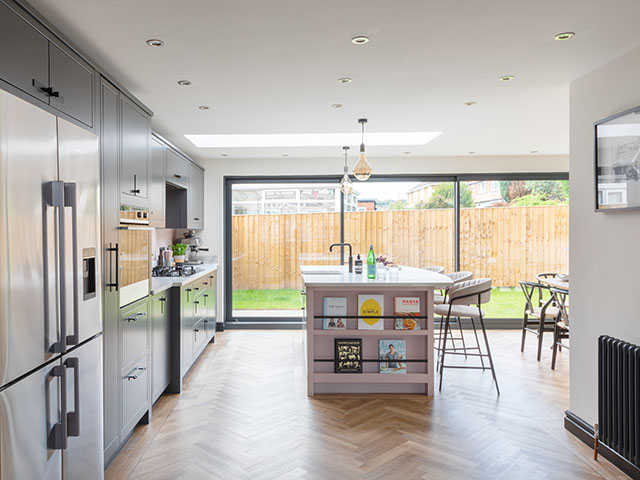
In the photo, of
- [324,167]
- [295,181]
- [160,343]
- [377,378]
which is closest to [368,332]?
[377,378]

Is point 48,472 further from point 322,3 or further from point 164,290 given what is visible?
point 322,3

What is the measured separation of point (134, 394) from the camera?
9.79 ft

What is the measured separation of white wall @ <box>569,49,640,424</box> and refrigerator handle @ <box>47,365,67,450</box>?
3.00m

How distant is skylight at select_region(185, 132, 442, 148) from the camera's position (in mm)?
5391

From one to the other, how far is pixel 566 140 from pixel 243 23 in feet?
14.8

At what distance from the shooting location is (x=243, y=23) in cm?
225

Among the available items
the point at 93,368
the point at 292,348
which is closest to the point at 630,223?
the point at 93,368

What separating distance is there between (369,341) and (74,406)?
2450mm

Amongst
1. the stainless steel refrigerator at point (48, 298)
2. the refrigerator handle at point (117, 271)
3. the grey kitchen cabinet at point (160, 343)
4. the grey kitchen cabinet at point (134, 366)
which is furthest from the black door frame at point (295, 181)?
the stainless steel refrigerator at point (48, 298)

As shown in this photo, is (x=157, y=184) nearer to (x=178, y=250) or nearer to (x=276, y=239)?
(x=178, y=250)

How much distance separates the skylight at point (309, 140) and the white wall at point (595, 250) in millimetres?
2428

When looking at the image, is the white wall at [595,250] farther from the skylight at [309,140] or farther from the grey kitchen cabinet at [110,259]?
the grey kitchen cabinet at [110,259]

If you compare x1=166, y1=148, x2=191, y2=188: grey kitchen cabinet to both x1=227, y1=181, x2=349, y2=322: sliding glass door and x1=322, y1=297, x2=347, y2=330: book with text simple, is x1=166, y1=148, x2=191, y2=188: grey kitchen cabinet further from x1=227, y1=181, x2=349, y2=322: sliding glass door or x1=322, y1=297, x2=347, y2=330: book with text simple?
x1=322, y1=297, x2=347, y2=330: book with text simple

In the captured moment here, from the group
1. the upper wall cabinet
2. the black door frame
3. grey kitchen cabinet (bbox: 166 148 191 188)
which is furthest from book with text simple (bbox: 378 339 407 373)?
the black door frame
